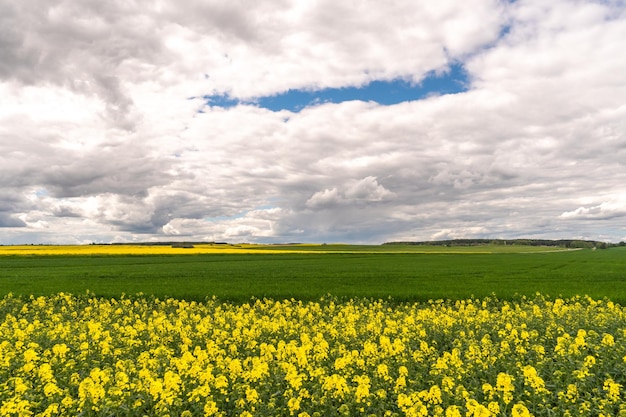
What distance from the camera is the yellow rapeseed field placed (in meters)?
6.69

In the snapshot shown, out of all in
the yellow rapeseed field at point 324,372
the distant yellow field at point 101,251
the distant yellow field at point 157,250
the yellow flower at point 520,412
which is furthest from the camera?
the distant yellow field at point 157,250

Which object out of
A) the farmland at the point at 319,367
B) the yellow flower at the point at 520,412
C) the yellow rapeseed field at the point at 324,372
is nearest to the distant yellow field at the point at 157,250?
the farmland at the point at 319,367

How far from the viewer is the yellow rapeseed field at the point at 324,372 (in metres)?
6.69

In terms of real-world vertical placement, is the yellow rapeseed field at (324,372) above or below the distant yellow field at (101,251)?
below

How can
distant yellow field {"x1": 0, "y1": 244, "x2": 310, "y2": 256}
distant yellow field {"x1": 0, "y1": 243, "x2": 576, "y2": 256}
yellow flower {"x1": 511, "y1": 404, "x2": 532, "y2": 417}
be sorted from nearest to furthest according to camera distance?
1. yellow flower {"x1": 511, "y1": 404, "x2": 532, "y2": 417}
2. distant yellow field {"x1": 0, "y1": 244, "x2": 310, "y2": 256}
3. distant yellow field {"x1": 0, "y1": 243, "x2": 576, "y2": 256}

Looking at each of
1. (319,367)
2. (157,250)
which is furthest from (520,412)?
(157,250)

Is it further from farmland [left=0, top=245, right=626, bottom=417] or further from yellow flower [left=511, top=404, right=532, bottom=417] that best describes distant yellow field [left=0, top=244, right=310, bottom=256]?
yellow flower [left=511, top=404, right=532, bottom=417]

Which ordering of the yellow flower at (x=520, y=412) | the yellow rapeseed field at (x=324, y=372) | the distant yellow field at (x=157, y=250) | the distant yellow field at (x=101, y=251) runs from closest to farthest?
1. the yellow flower at (x=520, y=412)
2. the yellow rapeseed field at (x=324, y=372)
3. the distant yellow field at (x=101, y=251)
4. the distant yellow field at (x=157, y=250)

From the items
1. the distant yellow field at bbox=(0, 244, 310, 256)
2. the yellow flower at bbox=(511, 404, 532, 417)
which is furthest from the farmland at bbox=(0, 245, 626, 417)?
the distant yellow field at bbox=(0, 244, 310, 256)

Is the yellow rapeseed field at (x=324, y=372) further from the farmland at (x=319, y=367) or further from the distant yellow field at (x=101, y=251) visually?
the distant yellow field at (x=101, y=251)

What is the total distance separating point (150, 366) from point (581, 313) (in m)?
14.2

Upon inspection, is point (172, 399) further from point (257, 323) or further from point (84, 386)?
point (257, 323)

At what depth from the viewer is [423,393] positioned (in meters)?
6.38

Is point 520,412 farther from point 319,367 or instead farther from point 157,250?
point 157,250
